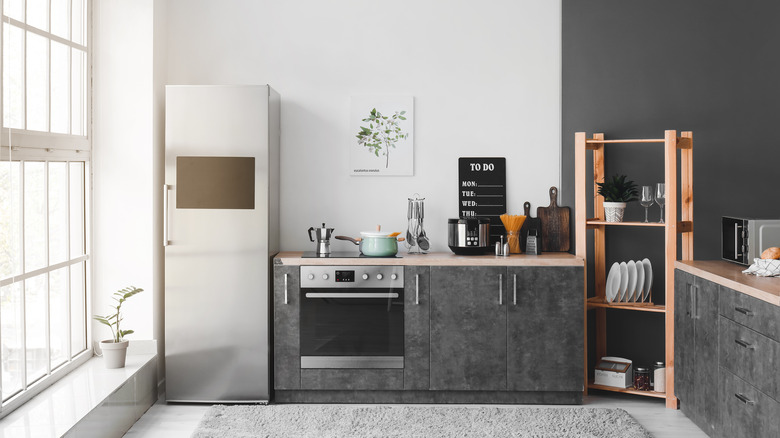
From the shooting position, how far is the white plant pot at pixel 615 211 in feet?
13.7

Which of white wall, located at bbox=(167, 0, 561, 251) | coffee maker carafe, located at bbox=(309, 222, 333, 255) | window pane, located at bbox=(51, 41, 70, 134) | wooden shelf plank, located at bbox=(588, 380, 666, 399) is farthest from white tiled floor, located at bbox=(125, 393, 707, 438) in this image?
window pane, located at bbox=(51, 41, 70, 134)

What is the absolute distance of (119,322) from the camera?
4148 mm

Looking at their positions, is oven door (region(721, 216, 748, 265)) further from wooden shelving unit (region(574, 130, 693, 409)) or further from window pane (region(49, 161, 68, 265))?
window pane (region(49, 161, 68, 265))

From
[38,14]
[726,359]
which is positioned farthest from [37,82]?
[726,359]

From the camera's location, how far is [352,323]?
162 inches

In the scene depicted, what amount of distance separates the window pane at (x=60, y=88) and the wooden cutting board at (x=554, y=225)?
2.94 m

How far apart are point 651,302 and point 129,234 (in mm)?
3251

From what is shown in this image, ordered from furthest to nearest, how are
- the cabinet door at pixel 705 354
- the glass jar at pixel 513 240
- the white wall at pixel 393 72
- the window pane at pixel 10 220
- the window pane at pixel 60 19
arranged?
the white wall at pixel 393 72 < the glass jar at pixel 513 240 < the window pane at pixel 60 19 < the cabinet door at pixel 705 354 < the window pane at pixel 10 220

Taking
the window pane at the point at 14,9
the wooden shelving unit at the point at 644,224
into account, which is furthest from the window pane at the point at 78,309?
the wooden shelving unit at the point at 644,224

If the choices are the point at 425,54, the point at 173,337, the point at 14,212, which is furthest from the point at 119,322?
the point at 425,54

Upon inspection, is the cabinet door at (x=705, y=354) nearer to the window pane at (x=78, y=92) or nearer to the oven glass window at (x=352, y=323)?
the oven glass window at (x=352, y=323)

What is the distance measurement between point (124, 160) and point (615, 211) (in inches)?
118

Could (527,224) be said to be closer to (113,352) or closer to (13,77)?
(113,352)

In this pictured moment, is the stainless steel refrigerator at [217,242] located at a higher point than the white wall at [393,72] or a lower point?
lower
